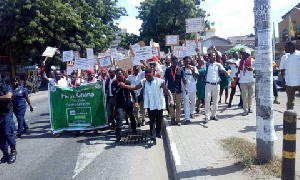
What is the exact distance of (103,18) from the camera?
42.0 meters

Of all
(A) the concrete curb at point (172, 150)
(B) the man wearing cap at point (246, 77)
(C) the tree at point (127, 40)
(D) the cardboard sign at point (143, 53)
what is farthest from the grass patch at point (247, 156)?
(C) the tree at point (127, 40)

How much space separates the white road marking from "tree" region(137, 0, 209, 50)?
2766cm

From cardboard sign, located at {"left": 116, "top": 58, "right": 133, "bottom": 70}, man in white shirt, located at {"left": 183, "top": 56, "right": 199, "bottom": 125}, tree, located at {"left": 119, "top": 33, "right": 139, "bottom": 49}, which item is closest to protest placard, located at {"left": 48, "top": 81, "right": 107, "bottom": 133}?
cardboard sign, located at {"left": 116, "top": 58, "right": 133, "bottom": 70}

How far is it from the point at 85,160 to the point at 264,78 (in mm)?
3851

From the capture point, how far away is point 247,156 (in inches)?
212

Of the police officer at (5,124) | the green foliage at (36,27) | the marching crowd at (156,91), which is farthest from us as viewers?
the green foliage at (36,27)

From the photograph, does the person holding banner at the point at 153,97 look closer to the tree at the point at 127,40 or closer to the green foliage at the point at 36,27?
the green foliage at the point at 36,27

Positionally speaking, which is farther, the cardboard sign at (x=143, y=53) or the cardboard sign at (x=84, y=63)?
the cardboard sign at (x=84, y=63)

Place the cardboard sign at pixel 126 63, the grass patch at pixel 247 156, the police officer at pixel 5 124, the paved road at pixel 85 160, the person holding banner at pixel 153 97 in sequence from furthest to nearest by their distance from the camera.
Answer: the cardboard sign at pixel 126 63 → the person holding banner at pixel 153 97 → the police officer at pixel 5 124 → the paved road at pixel 85 160 → the grass patch at pixel 247 156

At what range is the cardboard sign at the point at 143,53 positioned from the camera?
9.43 meters

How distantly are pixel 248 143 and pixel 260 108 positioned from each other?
1306 mm

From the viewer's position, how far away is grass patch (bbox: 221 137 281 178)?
4742 millimetres

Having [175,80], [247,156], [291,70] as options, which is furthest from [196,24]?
[247,156]

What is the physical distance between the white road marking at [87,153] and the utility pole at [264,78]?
326cm
